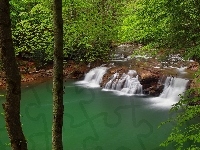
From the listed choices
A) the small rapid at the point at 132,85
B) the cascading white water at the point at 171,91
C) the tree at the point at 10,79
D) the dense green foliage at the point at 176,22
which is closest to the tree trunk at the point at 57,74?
the tree at the point at 10,79

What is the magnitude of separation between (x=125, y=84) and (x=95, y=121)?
5478 mm

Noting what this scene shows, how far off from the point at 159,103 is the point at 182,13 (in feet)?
28.7

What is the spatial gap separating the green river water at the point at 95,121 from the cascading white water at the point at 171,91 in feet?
2.44

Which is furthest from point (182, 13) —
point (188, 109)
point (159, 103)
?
point (159, 103)

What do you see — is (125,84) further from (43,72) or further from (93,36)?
(93,36)

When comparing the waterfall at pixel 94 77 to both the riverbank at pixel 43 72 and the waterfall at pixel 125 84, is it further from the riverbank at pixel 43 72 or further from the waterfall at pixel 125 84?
the waterfall at pixel 125 84

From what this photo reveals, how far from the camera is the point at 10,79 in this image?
2.67 metres

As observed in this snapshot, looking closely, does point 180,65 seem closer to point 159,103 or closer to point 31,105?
point 159,103

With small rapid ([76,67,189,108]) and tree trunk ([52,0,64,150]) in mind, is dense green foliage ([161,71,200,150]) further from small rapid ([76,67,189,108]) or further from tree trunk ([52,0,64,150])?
small rapid ([76,67,189,108])

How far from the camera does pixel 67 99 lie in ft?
53.0

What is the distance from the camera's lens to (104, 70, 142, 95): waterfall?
17297mm

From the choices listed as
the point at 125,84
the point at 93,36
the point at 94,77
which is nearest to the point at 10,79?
the point at 93,36

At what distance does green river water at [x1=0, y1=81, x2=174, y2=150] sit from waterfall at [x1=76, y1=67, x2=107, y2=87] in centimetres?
162

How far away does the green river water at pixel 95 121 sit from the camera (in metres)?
10.8
